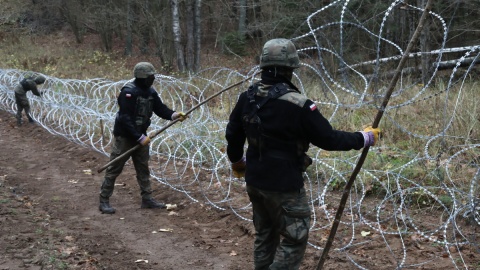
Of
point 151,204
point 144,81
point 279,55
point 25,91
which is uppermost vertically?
A: point 279,55

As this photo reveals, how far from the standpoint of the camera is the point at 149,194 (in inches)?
282

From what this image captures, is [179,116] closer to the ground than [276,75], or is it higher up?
closer to the ground

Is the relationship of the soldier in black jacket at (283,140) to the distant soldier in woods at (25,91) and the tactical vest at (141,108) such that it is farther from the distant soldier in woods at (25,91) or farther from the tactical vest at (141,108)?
the distant soldier in woods at (25,91)

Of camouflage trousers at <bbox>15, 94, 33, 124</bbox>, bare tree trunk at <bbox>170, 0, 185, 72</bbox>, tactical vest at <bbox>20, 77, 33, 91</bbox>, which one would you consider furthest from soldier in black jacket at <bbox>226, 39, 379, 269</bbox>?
bare tree trunk at <bbox>170, 0, 185, 72</bbox>

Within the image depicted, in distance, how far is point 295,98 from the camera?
137 inches

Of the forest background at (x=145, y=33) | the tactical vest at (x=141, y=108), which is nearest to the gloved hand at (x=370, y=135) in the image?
the tactical vest at (x=141, y=108)

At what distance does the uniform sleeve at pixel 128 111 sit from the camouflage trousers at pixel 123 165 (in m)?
0.29

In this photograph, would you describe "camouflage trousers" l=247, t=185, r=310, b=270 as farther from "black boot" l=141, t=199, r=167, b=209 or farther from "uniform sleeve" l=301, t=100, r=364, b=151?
"black boot" l=141, t=199, r=167, b=209

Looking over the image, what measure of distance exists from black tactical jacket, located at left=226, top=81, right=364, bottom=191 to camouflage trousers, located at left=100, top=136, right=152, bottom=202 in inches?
127

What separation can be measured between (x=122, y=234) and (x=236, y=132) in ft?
9.31

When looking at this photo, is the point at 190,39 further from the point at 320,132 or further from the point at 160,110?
the point at 320,132

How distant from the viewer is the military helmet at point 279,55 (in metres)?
3.55

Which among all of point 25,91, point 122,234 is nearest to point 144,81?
point 122,234

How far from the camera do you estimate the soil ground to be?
5152 mm
